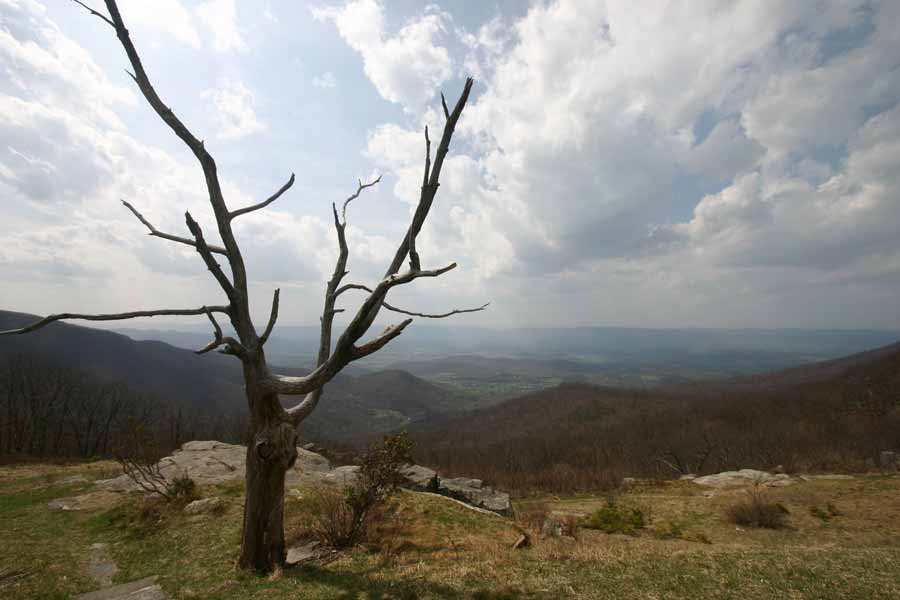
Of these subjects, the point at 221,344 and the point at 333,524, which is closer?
the point at 221,344

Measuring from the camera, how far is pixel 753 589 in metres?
7.89

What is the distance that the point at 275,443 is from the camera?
8172mm

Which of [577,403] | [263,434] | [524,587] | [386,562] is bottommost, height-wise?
[577,403]

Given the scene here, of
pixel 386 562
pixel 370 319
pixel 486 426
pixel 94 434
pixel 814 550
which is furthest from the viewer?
pixel 486 426

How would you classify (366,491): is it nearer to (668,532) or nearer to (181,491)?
(181,491)

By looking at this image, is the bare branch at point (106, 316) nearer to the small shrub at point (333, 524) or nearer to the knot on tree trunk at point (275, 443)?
the knot on tree trunk at point (275, 443)

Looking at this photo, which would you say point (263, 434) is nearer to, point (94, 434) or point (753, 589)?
point (753, 589)

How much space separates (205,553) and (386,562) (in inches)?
235

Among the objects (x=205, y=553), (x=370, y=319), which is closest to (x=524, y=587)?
(x=370, y=319)

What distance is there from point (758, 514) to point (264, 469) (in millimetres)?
25787

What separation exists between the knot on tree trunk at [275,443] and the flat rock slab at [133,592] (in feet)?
12.6

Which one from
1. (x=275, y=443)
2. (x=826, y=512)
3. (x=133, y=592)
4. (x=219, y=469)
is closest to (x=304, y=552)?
(x=133, y=592)

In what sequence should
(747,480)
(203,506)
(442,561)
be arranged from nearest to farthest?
1. (442,561)
2. (203,506)
3. (747,480)

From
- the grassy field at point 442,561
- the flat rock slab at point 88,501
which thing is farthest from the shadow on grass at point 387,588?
the flat rock slab at point 88,501
